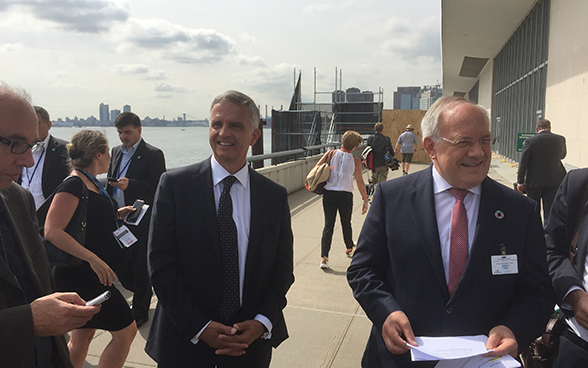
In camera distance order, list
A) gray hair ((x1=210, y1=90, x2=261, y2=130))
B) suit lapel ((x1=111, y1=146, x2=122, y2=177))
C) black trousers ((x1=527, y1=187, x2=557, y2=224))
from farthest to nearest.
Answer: black trousers ((x1=527, y1=187, x2=557, y2=224)) < suit lapel ((x1=111, y1=146, x2=122, y2=177)) < gray hair ((x1=210, y1=90, x2=261, y2=130))

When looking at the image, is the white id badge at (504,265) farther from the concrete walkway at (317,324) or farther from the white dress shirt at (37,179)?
the white dress shirt at (37,179)

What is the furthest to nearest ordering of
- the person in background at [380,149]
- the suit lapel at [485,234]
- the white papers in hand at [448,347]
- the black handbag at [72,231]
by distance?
the person in background at [380,149] → the black handbag at [72,231] → the suit lapel at [485,234] → the white papers in hand at [448,347]

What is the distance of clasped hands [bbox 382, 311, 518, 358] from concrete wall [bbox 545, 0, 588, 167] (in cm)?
974

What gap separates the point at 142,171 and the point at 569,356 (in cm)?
399

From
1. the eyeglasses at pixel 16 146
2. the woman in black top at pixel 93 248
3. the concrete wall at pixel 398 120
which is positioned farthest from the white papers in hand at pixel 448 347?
the concrete wall at pixel 398 120

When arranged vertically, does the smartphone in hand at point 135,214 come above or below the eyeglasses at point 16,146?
below

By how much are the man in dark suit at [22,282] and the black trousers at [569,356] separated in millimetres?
2137

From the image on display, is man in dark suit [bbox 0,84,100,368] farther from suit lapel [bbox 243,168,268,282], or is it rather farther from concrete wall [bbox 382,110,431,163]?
concrete wall [bbox 382,110,431,163]

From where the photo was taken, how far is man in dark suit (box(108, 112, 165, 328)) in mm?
4277

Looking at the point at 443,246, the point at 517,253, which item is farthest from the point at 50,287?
the point at 517,253

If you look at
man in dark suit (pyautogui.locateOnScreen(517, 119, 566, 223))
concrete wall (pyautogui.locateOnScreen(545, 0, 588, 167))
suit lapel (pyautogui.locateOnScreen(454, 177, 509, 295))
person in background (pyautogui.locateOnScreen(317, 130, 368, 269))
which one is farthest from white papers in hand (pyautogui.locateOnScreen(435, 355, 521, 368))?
concrete wall (pyautogui.locateOnScreen(545, 0, 588, 167))

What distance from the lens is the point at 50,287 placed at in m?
Result: 1.88

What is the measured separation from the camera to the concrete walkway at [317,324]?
3.75 m

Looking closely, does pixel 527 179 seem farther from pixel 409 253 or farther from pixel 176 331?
pixel 176 331
